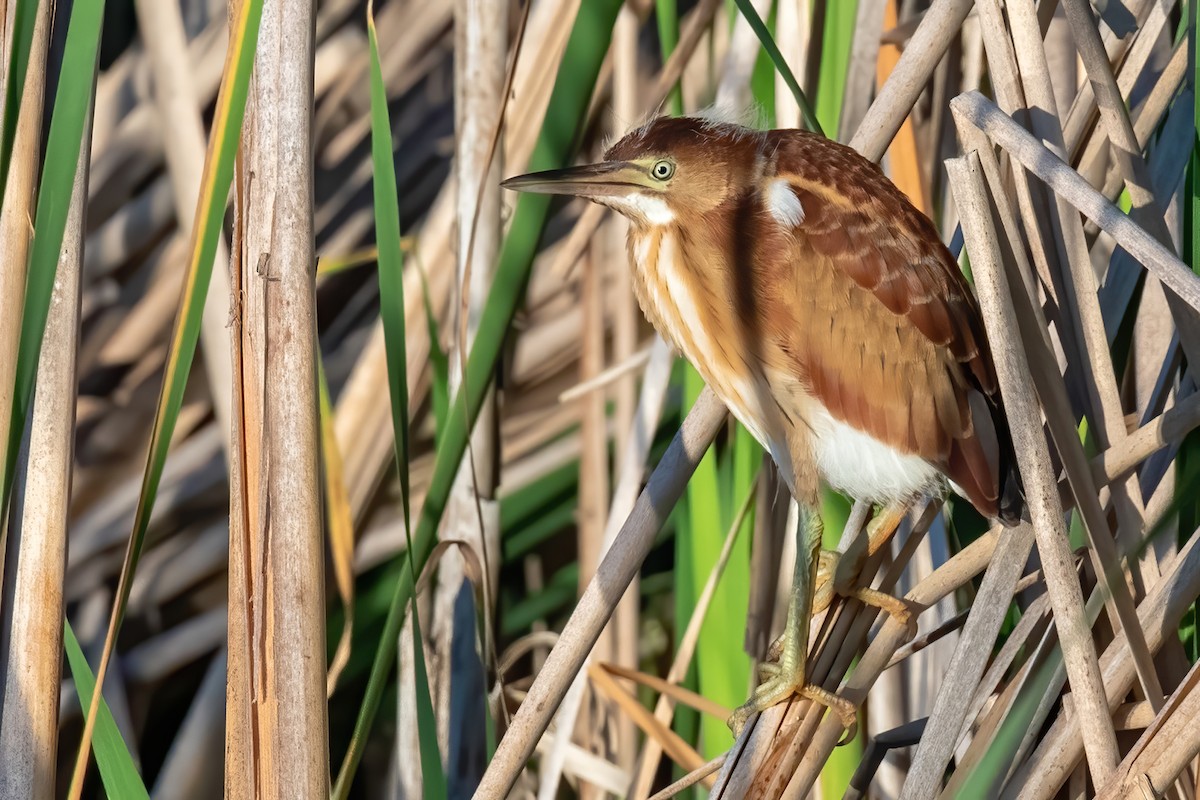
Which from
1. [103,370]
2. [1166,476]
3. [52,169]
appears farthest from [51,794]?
[103,370]

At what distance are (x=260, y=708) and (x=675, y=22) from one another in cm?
73

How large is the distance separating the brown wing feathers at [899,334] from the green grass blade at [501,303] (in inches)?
8.8

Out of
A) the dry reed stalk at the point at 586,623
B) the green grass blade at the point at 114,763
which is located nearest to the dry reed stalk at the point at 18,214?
the green grass blade at the point at 114,763

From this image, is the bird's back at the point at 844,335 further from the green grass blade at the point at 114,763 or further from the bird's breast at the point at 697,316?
the green grass blade at the point at 114,763

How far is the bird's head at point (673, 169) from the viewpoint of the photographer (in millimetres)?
1181

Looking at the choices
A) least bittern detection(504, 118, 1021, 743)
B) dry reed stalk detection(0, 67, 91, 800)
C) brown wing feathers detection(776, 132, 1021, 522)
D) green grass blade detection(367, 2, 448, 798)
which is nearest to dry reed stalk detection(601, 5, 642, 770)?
least bittern detection(504, 118, 1021, 743)

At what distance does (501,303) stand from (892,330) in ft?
1.20

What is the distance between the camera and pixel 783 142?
44.9 inches

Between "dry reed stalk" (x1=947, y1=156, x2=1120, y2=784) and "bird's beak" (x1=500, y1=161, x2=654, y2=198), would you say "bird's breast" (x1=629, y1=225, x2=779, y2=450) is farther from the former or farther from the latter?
"dry reed stalk" (x1=947, y1=156, x2=1120, y2=784)

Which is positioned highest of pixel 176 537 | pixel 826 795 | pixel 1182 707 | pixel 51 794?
pixel 176 537

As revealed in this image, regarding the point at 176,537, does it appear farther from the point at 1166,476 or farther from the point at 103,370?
the point at 1166,476

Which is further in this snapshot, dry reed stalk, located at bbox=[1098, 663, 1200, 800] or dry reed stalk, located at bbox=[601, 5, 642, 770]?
dry reed stalk, located at bbox=[601, 5, 642, 770]

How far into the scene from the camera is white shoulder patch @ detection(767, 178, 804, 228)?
1098mm

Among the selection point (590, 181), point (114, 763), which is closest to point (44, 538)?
point (114, 763)
